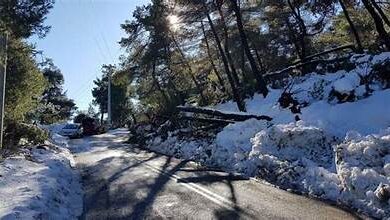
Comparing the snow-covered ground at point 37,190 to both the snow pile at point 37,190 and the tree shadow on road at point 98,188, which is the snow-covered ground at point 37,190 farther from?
the tree shadow on road at point 98,188

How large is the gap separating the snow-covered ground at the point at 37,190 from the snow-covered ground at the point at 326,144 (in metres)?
4.97

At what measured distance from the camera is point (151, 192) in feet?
38.4

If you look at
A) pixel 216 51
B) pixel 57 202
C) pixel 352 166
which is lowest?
pixel 352 166

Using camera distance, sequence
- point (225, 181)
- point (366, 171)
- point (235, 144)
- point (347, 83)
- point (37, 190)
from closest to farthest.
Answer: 1. point (366, 171)
2. point (37, 190)
3. point (225, 181)
4. point (347, 83)
5. point (235, 144)

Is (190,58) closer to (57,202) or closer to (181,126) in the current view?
(181,126)

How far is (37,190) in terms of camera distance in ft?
35.8

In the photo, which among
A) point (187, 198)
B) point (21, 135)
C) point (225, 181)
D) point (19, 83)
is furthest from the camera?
point (21, 135)

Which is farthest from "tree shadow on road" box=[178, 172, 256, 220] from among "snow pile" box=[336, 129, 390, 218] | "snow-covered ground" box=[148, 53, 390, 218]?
"snow pile" box=[336, 129, 390, 218]

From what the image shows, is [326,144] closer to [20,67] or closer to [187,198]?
[187,198]

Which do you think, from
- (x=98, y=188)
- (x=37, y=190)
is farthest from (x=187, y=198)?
(x=98, y=188)

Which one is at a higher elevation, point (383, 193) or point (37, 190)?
point (37, 190)

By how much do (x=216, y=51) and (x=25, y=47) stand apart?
876 inches

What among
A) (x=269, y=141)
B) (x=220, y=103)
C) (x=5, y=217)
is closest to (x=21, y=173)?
(x=5, y=217)

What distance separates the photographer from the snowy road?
8852 mm
